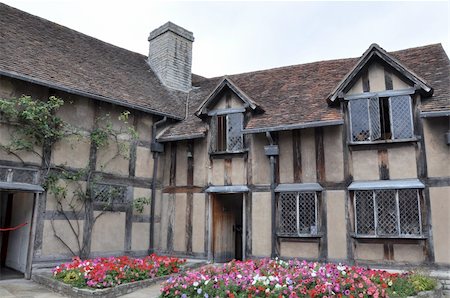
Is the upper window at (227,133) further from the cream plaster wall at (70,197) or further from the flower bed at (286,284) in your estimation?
the flower bed at (286,284)

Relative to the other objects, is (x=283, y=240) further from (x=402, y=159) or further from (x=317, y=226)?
(x=402, y=159)

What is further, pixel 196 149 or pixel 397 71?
pixel 196 149

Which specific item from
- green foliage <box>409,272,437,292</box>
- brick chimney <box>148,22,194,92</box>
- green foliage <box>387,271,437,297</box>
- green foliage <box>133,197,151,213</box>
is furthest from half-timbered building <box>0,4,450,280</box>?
brick chimney <box>148,22,194,92</box>

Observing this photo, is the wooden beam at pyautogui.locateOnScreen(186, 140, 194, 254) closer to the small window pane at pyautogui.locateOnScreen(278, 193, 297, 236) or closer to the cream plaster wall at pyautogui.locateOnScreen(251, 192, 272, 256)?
the cream plaster wall at pyautogui.locateOnScreen(251, 192, 272, 256)

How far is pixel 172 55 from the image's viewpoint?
54.1 feet

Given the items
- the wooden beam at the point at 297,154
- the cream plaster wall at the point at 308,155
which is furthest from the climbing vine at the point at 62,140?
the cream plaster wall at the point at 308,155

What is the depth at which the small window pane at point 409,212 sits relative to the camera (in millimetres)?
9438

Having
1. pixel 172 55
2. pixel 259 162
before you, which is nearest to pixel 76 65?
pixel 172 55

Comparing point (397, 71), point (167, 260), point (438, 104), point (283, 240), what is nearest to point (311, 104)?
point (397, 71)

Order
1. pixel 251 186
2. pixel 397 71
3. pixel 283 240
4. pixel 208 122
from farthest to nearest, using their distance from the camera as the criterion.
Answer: pixel 208 122, pixel 251 186, pixel 283 240, pixel 397 71

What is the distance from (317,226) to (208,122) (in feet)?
16.2

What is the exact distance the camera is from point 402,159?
9875mm

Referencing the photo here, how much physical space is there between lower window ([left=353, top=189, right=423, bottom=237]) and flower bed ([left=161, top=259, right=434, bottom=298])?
167 centimetres

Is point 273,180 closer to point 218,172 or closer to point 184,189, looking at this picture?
point 218,172
